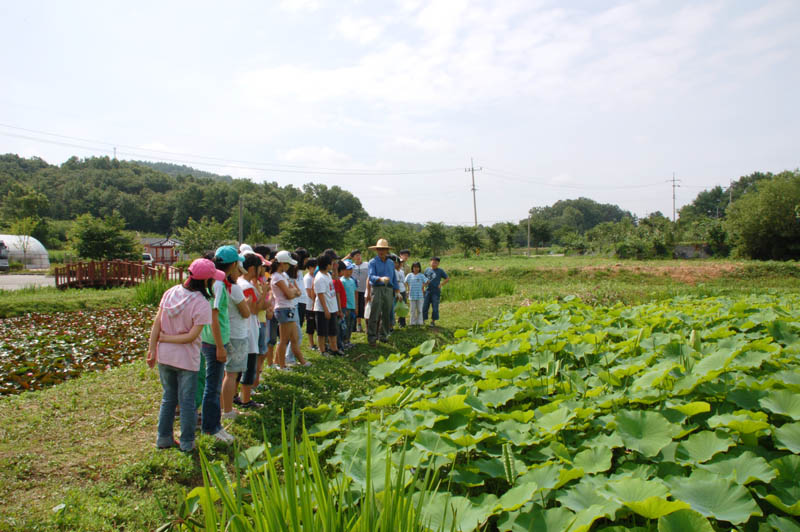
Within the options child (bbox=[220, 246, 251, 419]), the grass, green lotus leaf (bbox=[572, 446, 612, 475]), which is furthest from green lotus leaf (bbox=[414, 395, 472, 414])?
the grass

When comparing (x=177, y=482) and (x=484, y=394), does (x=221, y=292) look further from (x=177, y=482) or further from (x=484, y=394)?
(x=484, y=394)

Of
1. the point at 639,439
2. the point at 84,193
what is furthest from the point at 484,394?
the point at 84,193

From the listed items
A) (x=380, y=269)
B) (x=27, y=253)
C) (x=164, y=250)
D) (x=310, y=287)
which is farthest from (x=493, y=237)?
(x=310, y=287)

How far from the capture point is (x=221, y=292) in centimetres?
428

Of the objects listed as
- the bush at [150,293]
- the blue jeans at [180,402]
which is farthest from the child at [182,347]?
the bush at [150,293]

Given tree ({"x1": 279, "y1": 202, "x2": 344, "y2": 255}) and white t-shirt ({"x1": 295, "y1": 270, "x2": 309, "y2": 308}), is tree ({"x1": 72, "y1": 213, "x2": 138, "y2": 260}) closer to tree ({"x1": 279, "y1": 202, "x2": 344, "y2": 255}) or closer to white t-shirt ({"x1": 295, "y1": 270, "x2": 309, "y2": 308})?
tree ({"x1": 279, "y1": 202, "x2": 344, "y2": 255})

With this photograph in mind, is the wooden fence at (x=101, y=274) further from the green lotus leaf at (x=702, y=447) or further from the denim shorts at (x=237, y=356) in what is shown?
the green lotus leaf at (x=702, y=447)

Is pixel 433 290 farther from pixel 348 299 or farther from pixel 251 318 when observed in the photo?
pixel 251 318

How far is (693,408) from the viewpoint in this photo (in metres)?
2.78

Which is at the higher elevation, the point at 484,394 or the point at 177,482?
the point at 484,394

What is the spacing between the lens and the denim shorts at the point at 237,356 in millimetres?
4505

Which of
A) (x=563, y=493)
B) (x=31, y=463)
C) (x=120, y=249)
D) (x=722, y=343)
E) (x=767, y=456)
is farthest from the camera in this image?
(x=120, y=249)

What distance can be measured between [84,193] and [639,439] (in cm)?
8531

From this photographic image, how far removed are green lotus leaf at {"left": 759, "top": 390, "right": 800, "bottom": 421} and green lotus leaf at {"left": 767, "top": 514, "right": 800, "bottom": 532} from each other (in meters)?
0.91
